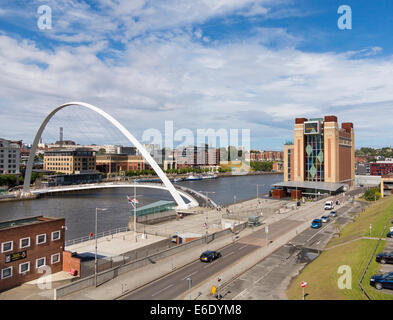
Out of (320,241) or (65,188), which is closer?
(320,241)

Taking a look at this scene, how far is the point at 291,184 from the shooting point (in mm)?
63469

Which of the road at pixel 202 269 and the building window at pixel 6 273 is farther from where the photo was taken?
the building window at pixel 6 273

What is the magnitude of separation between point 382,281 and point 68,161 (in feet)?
372

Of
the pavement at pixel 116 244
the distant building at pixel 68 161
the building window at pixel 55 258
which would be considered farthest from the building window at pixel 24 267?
the distant building at pixel 68 161

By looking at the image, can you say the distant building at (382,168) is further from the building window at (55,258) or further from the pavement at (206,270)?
the building window at (55,258)

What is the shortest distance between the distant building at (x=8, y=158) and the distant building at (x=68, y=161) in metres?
17.8

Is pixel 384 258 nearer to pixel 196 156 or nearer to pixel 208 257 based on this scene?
Result: pixel 208 257

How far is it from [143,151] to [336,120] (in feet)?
152

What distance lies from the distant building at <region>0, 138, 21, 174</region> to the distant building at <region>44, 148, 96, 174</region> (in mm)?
17802

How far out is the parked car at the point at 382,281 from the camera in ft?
42.9
